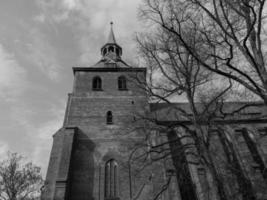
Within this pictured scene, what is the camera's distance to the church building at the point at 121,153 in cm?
1183

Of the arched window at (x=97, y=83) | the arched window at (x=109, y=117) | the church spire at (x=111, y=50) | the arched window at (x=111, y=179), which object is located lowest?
the arched window at (x=111, y=179)

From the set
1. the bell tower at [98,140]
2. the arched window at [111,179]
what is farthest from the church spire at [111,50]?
the arched window at [111,179]

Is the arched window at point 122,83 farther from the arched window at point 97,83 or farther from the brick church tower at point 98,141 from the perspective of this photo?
the arched window at point 97,83

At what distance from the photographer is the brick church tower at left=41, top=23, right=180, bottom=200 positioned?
1204 cm

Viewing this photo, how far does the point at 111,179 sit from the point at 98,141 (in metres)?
2.82

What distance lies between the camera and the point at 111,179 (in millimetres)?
12859

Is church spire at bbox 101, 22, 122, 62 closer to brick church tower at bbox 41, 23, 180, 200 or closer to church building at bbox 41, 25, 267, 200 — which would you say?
brick church tower at bbox 41, 23, 180, 200

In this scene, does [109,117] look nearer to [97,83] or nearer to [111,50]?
[97,83]

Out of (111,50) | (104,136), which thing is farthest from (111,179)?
(111,50)

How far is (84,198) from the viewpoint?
1173cm

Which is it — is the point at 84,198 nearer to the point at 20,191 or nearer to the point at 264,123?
the point at 20,191

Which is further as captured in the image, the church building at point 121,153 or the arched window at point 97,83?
the arched window at point 97,83

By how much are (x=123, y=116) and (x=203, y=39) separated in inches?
390

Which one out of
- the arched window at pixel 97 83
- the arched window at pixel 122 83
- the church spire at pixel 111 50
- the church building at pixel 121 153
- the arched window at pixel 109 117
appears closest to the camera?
the church building at pixel 121 153
